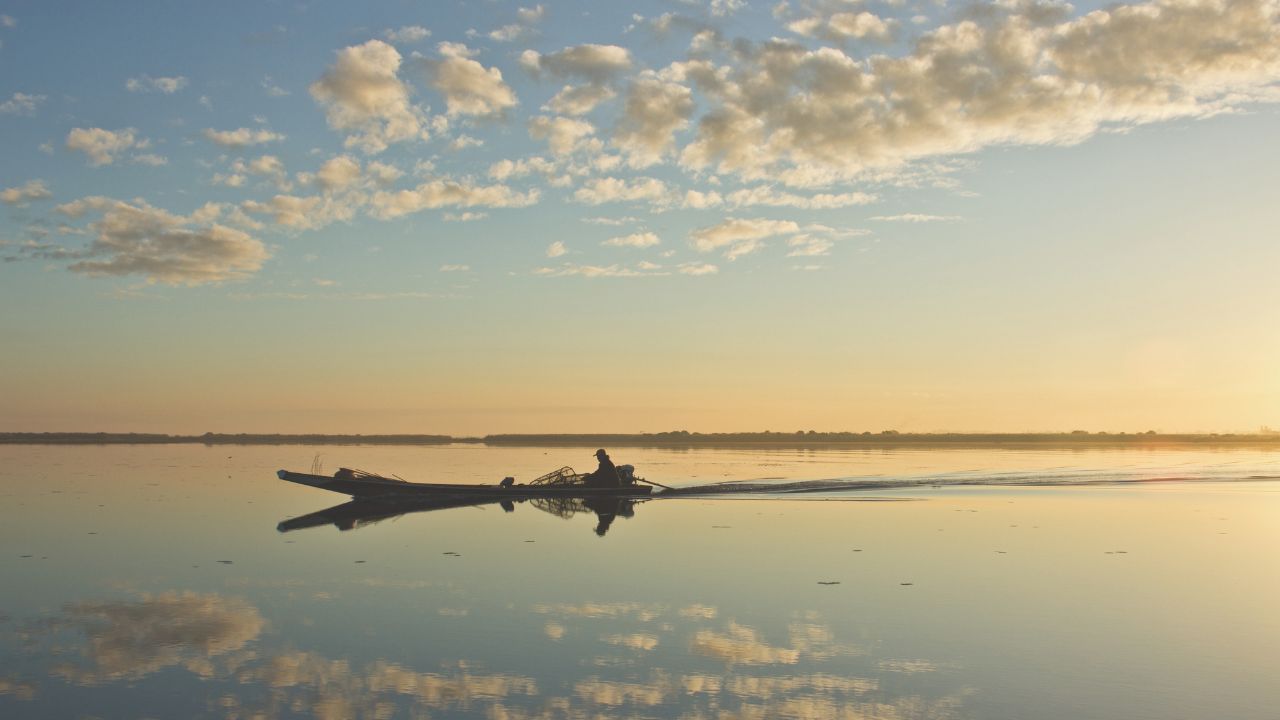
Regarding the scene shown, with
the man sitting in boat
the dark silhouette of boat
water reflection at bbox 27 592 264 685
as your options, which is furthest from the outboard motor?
water reflection at bbox 27 592 264 685

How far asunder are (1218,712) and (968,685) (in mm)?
2648

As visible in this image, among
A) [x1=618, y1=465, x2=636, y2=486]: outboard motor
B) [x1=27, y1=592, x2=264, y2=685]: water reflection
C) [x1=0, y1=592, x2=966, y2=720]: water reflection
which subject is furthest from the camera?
[x1=618, y1=465, x2=636, y2=486]: outboard motor

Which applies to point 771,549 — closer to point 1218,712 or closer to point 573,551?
point 573,551

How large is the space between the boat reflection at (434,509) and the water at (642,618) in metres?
1.22

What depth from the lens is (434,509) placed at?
1476 inches

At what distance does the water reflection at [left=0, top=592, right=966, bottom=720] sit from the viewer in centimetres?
1052

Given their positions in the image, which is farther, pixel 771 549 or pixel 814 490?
pixel 814 490

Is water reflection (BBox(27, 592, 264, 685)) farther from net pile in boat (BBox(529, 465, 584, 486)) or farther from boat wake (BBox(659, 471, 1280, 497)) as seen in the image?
boat wake (BBox(659, 471, 1280, 497))

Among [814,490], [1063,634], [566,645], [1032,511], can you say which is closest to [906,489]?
[814,490]

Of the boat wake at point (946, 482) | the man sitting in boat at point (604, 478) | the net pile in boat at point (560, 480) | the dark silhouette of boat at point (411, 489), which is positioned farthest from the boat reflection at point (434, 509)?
the boat wake at point (946, 482)

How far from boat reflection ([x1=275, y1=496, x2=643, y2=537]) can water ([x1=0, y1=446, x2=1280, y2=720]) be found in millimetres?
1218

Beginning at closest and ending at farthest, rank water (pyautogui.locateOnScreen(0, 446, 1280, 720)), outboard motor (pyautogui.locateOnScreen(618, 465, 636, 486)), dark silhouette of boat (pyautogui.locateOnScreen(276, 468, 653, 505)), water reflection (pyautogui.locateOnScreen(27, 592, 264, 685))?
water (pyautogui.locateOnScreen(0, 446, 1280, 720))
water reflection (pyautogui.locateOnScreen(27, 592, 264, 685))
dark silhouette of boat (pyautogui.locateOnScreen(276, 468, 653, 505))
outboard motor (pyautogui.locateOnScreen(618, 465, 636, 486))

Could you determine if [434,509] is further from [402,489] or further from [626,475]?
[626,475]

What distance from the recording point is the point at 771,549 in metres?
23.9
